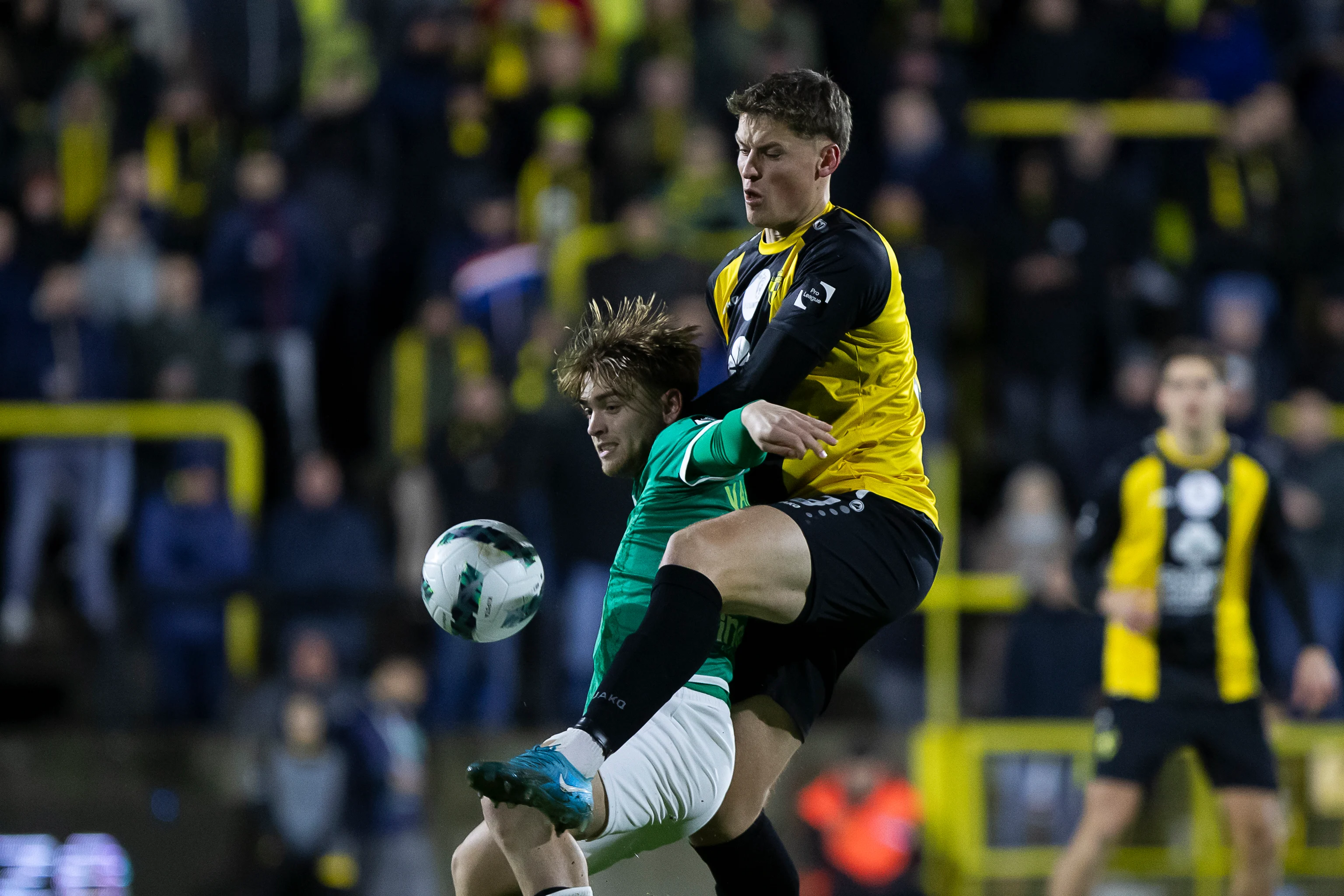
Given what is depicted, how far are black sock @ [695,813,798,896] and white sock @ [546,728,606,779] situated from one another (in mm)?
846

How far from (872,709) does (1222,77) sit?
17.5ft

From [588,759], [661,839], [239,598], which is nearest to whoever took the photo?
[588,759]

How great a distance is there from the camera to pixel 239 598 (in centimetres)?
894

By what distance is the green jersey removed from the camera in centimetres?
396

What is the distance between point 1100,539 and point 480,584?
3411 mm

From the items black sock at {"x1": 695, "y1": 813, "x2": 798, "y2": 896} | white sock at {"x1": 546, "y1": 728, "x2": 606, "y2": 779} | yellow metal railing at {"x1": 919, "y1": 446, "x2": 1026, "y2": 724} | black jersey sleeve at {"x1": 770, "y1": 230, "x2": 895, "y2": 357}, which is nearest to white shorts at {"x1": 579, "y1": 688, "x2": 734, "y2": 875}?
white sock at {"x1": 546, "y1": 728, "x2": 606, "y2": 779}

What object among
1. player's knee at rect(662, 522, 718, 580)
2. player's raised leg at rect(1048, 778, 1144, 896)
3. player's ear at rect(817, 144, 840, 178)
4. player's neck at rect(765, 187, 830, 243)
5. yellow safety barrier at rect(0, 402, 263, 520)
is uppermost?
player's ear at rect(817, 144, 840, 178)

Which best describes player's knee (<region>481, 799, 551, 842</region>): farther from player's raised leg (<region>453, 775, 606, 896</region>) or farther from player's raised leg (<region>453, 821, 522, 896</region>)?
player's raised leg (<region>453, 821, 522, 896</region>)

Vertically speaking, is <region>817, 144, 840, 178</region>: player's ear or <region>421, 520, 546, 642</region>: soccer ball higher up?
<region>817, 144, 840, 178</region>: player's ear

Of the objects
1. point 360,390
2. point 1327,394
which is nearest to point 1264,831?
point 1327,394

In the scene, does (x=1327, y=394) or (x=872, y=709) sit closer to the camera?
(x=872, y=709)

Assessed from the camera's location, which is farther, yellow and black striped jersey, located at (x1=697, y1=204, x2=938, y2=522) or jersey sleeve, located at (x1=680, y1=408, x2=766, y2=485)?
yellow and black striped jersey, located at (x1=697, y1=204, x2=938, y2=522)

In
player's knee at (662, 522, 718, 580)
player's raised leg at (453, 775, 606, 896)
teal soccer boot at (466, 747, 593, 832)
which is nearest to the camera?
teal soccer boot at (466, 747, 593, 832)

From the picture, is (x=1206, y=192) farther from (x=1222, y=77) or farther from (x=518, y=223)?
(x=518, y=223)
